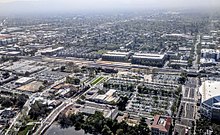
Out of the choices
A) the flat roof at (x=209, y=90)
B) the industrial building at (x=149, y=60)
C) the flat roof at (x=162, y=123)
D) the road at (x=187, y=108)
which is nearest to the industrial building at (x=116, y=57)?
the industrial building at (x=149, y=60)

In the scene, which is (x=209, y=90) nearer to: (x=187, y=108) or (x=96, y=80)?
(x=187, y=108)

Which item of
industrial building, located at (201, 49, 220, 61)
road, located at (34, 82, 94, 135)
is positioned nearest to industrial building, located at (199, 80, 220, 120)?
road, located at (34, 82, 94, 135)

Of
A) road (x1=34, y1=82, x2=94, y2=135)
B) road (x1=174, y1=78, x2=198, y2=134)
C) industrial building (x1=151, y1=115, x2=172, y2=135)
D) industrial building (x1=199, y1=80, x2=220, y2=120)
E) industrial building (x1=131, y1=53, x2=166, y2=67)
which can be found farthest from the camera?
industrial building (x1=131, y1=53, x2=166, y2=67)

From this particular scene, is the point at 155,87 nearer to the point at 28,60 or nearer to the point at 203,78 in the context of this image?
the point at 203,78

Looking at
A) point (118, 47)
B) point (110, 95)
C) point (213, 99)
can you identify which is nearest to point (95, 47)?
point (118, 47)

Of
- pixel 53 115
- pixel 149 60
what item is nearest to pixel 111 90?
pixel 53 115

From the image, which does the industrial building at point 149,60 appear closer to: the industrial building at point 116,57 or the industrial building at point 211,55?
the industrial building at point 116,57

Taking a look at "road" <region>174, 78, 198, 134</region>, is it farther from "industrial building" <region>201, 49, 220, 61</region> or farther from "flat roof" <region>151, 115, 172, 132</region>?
"industrial building" <region>201, 49, 220, 61</region>

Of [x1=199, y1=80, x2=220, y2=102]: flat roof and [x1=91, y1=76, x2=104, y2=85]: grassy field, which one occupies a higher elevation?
[x1=199, y1=80, x2=220, y2=102]: flat roof
